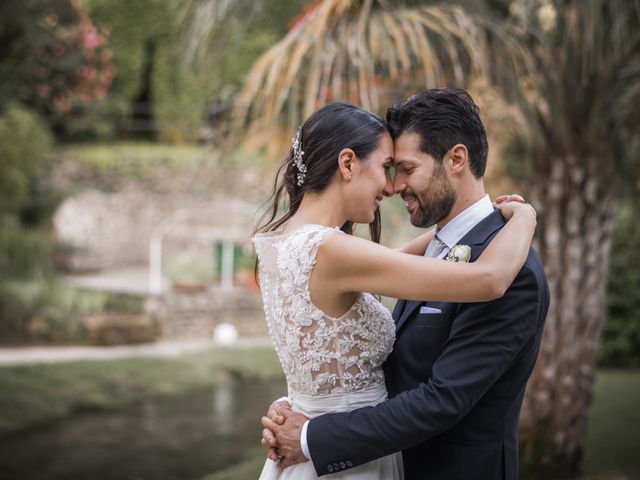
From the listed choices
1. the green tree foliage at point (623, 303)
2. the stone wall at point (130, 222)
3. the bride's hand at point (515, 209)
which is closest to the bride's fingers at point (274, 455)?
the bride's hand at point (515, 209)

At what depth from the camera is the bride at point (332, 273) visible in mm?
2258

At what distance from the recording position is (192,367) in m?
11.2

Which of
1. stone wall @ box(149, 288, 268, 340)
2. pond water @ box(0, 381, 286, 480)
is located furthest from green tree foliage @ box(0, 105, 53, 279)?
pond water @ box(0, 381, 286, 480)

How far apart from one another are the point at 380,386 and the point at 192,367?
9.09m

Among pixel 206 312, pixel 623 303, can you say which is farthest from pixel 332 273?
pixel 206 312

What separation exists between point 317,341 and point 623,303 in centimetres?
996

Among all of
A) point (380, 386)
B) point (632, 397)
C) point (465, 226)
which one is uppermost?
point (465, 226)

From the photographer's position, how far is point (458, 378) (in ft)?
6.91

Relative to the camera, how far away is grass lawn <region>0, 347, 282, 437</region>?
29.4 feet

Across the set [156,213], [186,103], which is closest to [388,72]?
[156,213]

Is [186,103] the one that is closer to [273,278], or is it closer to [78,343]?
[78,343]

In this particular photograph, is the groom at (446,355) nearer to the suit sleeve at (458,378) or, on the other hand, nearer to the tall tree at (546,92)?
the suit sleeve at (458,378)

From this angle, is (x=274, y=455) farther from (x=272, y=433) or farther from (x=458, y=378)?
(x=458, y=378)

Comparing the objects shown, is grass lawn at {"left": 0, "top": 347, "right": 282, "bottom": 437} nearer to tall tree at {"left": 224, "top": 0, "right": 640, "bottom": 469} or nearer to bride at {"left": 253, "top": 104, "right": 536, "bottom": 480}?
tall tree at {"left": 224, "top": 0, "right": 640, "bottom": 469}
